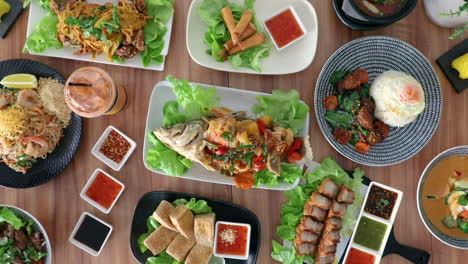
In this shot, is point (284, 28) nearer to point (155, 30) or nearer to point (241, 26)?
point (241, 26)

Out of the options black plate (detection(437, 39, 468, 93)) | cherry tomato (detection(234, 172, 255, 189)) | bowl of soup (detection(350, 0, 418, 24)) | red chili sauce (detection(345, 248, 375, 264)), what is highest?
bowl of soup (detection(350, 0, 418, 24))

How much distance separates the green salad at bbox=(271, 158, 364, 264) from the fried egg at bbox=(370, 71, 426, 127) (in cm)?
36

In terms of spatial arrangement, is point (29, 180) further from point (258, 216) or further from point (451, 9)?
point (451, 9)

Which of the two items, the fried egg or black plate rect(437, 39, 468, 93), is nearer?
the fried egg

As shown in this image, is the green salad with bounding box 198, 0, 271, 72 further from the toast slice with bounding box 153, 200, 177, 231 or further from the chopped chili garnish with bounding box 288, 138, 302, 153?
the toast slice with bounding box 153, 200, 177, 231

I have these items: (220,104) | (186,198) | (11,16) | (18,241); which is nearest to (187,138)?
(220,104)

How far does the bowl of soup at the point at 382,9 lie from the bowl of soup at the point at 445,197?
870 mm

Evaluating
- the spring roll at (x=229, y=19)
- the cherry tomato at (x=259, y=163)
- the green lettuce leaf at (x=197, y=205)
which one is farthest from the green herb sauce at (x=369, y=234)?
the spring roll at (x=229, y=19)

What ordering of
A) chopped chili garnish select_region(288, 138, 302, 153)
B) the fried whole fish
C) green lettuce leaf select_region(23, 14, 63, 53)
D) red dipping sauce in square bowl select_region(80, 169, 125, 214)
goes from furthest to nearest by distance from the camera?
red dipping sauce in square bowl select_region(80, 169, 125, 214) → green lettuce leaf select_region(23, 14, 63, 53) → chopped chili garnish select_region(288, 138, 302, 153) → the fried whole fish

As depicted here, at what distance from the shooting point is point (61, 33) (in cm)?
215

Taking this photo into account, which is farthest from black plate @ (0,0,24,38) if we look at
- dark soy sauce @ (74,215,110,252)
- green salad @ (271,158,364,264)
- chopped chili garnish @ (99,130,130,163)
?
green salad @ (271,158,364,264)

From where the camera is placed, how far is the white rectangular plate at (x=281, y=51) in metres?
2.19

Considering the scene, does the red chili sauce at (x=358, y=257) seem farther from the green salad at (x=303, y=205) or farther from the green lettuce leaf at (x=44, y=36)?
the green lettuce leaf at (x=44, y=36)

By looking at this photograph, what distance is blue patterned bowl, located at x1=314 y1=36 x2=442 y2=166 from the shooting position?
2174 mm
